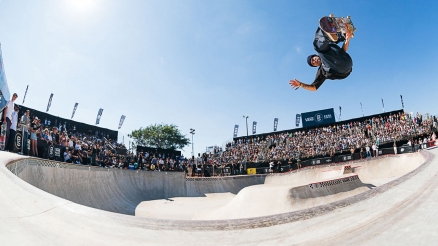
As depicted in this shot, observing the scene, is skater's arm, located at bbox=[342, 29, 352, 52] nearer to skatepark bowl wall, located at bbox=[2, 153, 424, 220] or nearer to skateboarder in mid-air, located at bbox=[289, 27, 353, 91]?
skateboarder in mid-air, located at bbox=[289, 27, 353, 91]

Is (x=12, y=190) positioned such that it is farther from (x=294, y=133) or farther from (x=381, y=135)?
(x=294, y=133)

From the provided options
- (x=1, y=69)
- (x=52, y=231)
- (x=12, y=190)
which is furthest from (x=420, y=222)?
(x=1, y=69)

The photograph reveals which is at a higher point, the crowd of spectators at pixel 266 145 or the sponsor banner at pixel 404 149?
the crowd of spectators at pixel 266 145

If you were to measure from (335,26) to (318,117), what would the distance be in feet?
113

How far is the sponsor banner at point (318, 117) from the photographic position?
3662 centimetres

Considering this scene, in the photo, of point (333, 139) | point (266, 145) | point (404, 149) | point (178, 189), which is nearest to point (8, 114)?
point (178, 189)

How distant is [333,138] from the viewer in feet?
98.1

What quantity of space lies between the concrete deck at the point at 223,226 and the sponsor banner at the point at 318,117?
117 feet

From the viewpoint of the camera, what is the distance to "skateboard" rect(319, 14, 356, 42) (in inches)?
199

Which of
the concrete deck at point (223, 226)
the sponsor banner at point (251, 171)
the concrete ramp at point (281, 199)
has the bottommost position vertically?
the concrete ramp at point (281, 199)

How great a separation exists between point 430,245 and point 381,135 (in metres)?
27.4

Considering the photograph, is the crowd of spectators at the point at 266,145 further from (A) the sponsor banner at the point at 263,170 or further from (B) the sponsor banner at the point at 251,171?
(A) the sponsor banner at the point at 263,170

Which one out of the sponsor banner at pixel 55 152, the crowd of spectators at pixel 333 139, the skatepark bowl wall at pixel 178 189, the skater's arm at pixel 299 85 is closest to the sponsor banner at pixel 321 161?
the crowd of spectators at pixel 333 139

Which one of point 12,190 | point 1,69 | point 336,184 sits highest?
point 1,69
